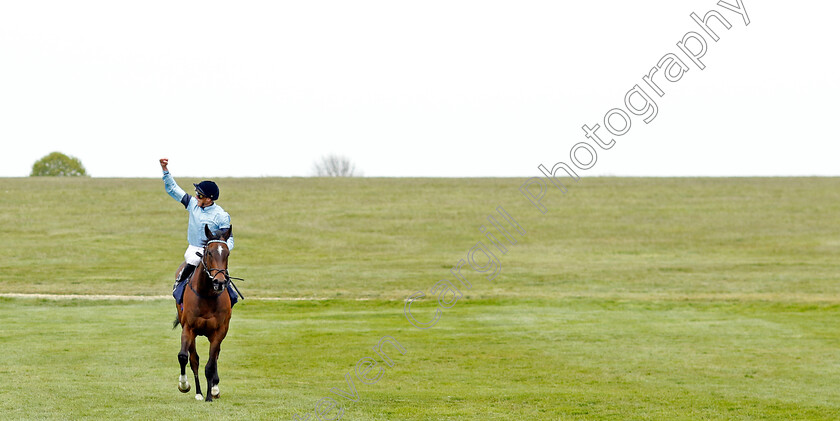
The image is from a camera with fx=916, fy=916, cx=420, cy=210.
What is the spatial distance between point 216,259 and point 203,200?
125 centimetres

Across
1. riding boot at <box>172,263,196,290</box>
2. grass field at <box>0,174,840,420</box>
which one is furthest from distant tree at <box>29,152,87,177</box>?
riding boot at <box>172,263,196,290</box>

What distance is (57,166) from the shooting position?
92.7m

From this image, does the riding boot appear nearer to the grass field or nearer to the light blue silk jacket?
the light blue silk jacket

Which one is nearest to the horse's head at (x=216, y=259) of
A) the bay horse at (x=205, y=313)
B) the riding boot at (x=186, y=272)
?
the bay horse at (x=205, y=313)

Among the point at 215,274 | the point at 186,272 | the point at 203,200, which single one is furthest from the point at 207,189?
the point at 215,274

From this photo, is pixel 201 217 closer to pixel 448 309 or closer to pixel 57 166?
pixel 448 309

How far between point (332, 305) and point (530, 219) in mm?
28247

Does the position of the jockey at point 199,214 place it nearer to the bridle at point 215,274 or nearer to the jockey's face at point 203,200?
the jockey's face at point 203,200

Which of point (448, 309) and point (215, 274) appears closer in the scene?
point (215, 274)

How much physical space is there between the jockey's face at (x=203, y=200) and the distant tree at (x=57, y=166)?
8562 centimetres

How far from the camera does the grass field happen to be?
48.8 ft

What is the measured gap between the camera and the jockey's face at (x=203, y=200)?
1273cm

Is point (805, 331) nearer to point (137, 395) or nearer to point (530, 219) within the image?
point (137, 395)

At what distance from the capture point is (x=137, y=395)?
13836mm
